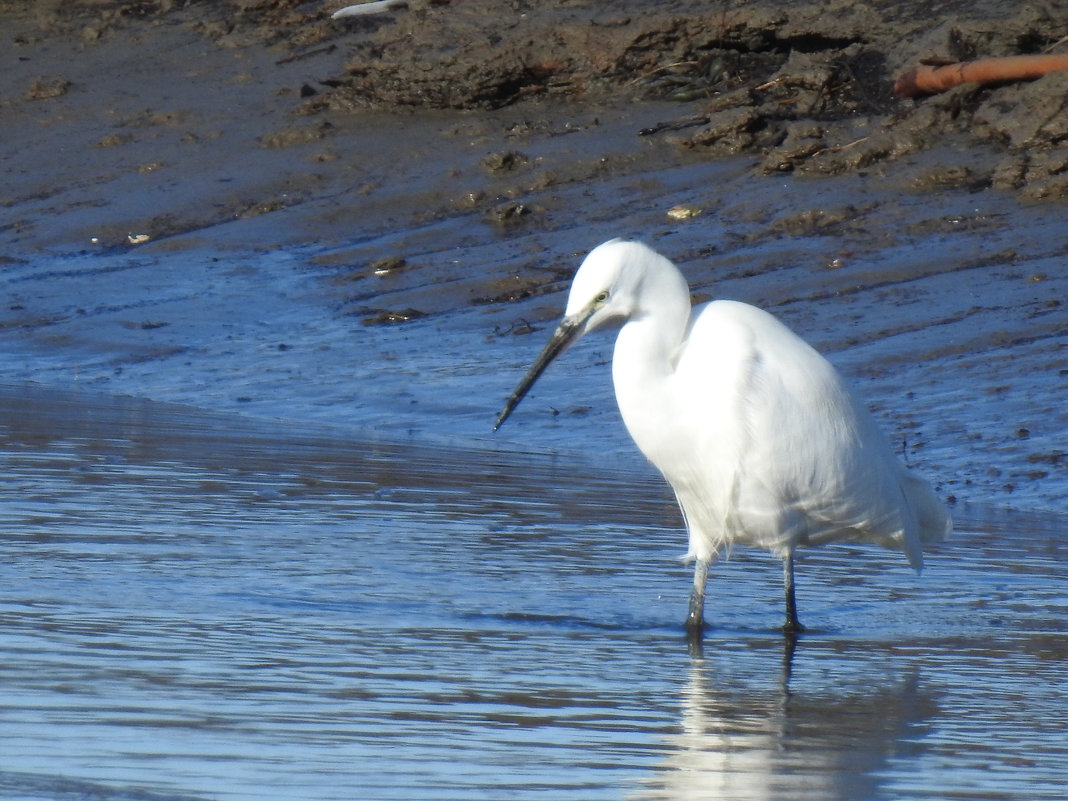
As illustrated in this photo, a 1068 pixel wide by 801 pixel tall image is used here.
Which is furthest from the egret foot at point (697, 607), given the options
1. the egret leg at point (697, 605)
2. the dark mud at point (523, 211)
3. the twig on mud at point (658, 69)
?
the twig on mud at point (658, 69)

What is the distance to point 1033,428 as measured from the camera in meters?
8.02

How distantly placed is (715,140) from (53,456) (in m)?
5.82

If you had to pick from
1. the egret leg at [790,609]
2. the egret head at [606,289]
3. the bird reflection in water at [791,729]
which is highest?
the egret head at [606,289]

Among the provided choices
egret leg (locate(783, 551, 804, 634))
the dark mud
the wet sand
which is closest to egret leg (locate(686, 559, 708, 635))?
the wet sand

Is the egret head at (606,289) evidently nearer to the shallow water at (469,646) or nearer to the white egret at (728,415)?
the white egret at (728,415)

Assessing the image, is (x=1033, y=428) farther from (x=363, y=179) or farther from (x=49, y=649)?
(x=363, y=179)

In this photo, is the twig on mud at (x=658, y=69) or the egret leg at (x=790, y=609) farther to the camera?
the twig on mud at (x=658, y=69)

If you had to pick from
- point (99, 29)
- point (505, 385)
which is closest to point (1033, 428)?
point (505, 385)

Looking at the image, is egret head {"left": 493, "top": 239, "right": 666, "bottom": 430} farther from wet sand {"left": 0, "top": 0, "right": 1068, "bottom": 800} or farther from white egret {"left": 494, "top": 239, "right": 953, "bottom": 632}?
wet sand {"left": 0, "top": 0, "right": 1068, "bottom": 800}

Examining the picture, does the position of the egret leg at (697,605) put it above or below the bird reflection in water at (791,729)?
below

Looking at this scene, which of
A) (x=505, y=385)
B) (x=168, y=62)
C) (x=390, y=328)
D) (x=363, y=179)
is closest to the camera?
(x=505, y=385)

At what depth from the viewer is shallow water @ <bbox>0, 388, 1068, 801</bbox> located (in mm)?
3596

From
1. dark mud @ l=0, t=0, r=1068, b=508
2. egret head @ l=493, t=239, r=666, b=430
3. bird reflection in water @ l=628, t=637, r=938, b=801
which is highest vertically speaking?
egret head @ l=493, t=239, r=666, b=430

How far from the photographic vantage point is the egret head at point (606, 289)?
5.30 meters
